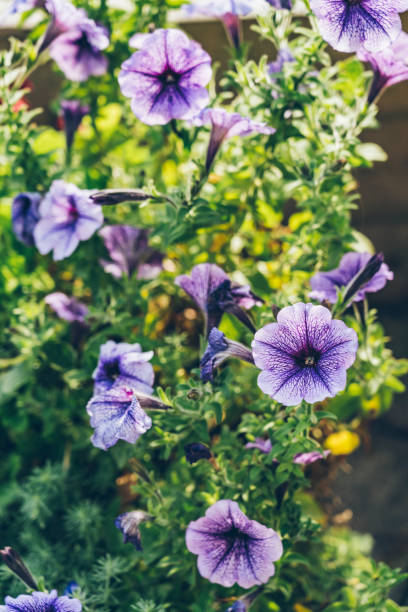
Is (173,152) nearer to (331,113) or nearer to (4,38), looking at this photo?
(331,113)

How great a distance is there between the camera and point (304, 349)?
2.95ft

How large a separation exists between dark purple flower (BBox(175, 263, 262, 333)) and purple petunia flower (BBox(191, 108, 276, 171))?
20 cm

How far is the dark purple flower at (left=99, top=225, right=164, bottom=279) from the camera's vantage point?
125 cm

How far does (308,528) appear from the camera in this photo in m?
1.06

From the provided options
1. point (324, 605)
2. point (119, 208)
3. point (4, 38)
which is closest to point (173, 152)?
point (119, 208)

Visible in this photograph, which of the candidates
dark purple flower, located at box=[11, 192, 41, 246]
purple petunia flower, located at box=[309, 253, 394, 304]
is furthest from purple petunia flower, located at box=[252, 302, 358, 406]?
dark purple flower, located at box=[11, 192, 41, 246]


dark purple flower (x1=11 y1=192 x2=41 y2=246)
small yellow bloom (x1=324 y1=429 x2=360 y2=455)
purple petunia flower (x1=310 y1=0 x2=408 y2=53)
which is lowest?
small yellow bloom (x1=324 y1=429 x2=360 y2=455)

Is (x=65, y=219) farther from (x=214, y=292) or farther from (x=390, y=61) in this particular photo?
(x=390, y=61)

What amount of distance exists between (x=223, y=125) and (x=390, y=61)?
1.01 ft

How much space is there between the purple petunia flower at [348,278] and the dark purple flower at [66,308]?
1.59 ft

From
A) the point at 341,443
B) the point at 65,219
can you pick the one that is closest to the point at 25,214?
the point at 65,219

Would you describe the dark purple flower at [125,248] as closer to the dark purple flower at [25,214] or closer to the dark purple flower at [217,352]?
the dark purple flower at [25,214]

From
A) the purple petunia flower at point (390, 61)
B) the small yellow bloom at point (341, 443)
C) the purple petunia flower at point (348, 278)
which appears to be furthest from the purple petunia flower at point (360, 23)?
the small yellow bloom at point (341, 443)

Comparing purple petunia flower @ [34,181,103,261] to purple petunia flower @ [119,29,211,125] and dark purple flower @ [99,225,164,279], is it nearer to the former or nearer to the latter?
dark purple flower @ [99,225,164,279]
